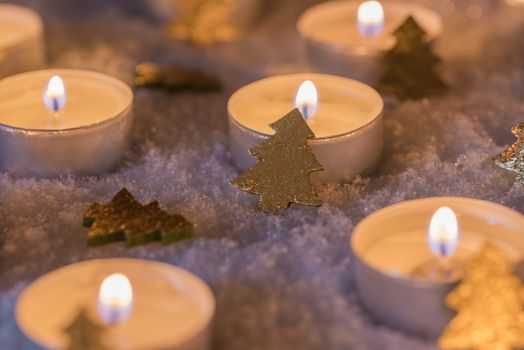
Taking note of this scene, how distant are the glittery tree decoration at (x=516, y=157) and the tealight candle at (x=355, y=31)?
36 centimetres

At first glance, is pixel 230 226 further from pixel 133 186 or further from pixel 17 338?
pixel 17 338

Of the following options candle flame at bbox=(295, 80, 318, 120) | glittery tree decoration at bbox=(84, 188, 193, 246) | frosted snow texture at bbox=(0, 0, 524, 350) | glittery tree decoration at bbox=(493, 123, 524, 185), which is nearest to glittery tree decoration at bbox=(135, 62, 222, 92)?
frosted snow texture at bbox=(0, 0, 524, 350)

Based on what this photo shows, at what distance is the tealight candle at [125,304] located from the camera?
96cm

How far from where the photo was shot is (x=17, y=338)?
972 millimetres

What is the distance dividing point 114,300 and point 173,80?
0.70 meters

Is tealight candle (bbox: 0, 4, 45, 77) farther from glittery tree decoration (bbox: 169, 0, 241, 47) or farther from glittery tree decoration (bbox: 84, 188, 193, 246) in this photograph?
glittery tree decoration (bbox: 84, 188, 193, 246)

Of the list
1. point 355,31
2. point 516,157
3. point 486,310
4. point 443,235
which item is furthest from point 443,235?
point 355,31

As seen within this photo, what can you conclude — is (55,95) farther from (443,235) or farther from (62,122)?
(443,235)

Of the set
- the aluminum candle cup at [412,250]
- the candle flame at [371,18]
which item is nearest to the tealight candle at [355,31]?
the candle flame at [371,18]

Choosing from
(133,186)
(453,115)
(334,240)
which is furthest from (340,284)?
(453,115)

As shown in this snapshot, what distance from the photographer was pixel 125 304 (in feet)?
3.25

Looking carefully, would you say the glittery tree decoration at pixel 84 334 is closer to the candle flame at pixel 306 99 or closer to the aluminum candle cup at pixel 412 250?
the aluminum candle cup at pixel 412 250

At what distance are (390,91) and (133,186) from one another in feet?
1.66

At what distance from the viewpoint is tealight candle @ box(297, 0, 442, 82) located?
1.58m
